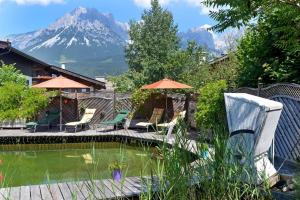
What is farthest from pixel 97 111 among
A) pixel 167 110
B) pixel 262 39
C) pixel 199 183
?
pixel 199 183

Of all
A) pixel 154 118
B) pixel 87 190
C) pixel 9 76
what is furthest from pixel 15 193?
pixel 9 76

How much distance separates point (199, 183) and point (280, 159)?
5577mm

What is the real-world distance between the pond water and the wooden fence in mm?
2689

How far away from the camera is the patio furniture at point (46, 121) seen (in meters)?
16.8

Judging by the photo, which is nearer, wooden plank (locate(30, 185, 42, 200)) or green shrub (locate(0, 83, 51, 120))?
wooden plank (locate(30, 185, 42, 200))

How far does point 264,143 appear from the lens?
691 cm

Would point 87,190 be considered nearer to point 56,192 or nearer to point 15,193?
point 56,192

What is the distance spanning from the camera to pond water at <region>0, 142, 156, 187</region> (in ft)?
33.3

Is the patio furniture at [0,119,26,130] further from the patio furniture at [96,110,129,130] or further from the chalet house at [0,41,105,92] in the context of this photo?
the chalet house at [0,41,105,92]

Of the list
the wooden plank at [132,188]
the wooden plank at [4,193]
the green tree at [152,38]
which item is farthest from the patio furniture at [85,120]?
the green tree at [152,38]

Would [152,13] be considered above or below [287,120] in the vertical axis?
above

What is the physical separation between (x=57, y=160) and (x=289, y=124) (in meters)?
6.74

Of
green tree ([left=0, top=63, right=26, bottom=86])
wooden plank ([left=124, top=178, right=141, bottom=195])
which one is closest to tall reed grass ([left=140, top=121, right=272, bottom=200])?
wooden plank ([left=124, top=178, right=141, bottom=195])

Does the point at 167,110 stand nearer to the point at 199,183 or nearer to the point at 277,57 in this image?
the point at 277,57
